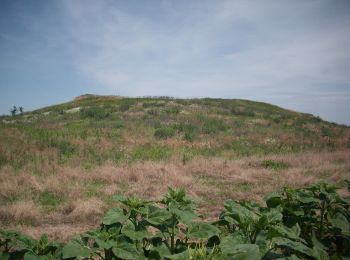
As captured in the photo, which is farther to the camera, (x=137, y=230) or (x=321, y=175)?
(x=321, y=175)

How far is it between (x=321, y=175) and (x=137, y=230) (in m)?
9.54

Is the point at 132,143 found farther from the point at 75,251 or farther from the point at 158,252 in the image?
the point at 75,251

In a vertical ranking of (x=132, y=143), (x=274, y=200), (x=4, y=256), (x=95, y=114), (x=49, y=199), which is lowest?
(x=49, y=199)

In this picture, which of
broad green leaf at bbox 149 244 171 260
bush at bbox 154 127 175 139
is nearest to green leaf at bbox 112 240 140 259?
broad green leaf at bbox 149 244 171 260

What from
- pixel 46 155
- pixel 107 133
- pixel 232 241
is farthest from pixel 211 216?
pixel 107 133

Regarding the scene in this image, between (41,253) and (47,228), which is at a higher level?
(41,253)

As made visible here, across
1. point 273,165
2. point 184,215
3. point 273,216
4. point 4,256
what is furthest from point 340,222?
point 273,165

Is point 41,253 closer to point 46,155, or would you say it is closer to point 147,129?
point 46,155

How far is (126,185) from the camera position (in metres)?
9.10

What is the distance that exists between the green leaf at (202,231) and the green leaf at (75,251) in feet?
3.09

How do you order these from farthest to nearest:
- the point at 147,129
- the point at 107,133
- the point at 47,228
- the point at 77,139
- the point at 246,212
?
the point at 147,129, the point at 107,133, the point at 77,139, the point at 47,228, the point at 246,212

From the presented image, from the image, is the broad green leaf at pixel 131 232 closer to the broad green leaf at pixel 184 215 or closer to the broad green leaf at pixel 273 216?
the broad green leaf at pixel 184 215

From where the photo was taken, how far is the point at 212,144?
1667cm

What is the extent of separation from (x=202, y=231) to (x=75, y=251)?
3.80ft
